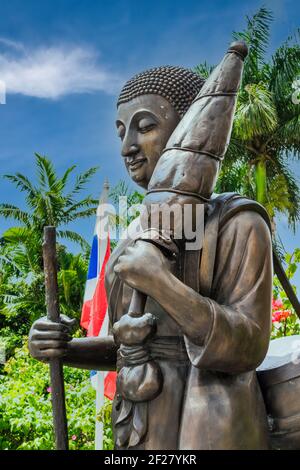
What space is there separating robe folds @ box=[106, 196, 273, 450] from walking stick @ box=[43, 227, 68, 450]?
245 mm

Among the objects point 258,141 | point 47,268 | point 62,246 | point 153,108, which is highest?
point 258,141

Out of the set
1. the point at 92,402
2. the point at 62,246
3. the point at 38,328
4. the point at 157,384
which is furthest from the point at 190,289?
the point at 62,246

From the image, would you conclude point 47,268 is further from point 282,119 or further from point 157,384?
point 282,119

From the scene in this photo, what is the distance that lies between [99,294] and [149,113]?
5.08 meters

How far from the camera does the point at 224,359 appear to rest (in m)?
2.29

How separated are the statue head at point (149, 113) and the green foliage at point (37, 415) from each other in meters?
5.77

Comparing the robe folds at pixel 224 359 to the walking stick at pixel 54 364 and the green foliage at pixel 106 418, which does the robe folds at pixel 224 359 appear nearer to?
the walking stick at pixel 54 364

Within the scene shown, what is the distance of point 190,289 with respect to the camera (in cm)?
229

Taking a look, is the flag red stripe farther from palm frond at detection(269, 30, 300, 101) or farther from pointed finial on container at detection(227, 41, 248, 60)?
palm frond at detection(269, 30, 300, 101)

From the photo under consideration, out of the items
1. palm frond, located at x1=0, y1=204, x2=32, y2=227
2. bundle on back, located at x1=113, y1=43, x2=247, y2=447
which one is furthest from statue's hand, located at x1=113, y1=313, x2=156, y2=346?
palm frond, located at x1=0, y1=204, x2=32, y2=227

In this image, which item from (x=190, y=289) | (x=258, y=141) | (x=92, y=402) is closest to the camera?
(x=190, y=289)

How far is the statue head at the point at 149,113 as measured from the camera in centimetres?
280

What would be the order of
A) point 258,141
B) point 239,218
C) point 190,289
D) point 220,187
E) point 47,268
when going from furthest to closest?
point 258,141 → point 220,187 → point 47,268 → point 239,218 → point 190,289

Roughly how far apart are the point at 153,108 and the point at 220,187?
13532 millimetres
